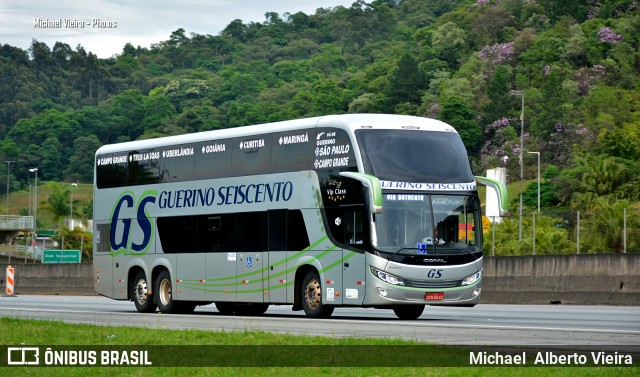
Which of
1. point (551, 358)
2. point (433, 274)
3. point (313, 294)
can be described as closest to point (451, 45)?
point (313, 294)

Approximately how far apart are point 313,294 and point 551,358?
11490mm

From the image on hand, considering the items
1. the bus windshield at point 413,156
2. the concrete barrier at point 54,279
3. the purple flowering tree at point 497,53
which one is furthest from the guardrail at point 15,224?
the bus windshield at point 413,156

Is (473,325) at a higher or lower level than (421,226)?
lower

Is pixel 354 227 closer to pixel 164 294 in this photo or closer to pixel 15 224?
pixel 164 294

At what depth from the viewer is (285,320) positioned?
24.7 meters

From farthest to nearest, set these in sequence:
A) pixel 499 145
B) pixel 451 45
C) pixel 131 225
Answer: pixel 451 45 → pixel 499 145 → pixel 131 225

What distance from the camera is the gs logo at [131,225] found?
3058 cm

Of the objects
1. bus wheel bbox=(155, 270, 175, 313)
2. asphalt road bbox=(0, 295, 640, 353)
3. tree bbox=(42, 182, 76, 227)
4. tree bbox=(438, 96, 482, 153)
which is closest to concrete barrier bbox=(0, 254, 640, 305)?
asphalt road bbox=(0, 295, 640, 353)

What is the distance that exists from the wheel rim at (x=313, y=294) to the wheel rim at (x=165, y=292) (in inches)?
207

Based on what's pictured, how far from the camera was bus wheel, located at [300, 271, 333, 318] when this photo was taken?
25516mm

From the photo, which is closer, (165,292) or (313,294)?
(313,294)

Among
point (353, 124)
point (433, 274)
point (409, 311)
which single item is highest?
point (353, 124)

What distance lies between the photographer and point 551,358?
14625 mm

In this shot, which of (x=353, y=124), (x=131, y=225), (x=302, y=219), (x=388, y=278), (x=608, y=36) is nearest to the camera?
(x=388, y=278)
